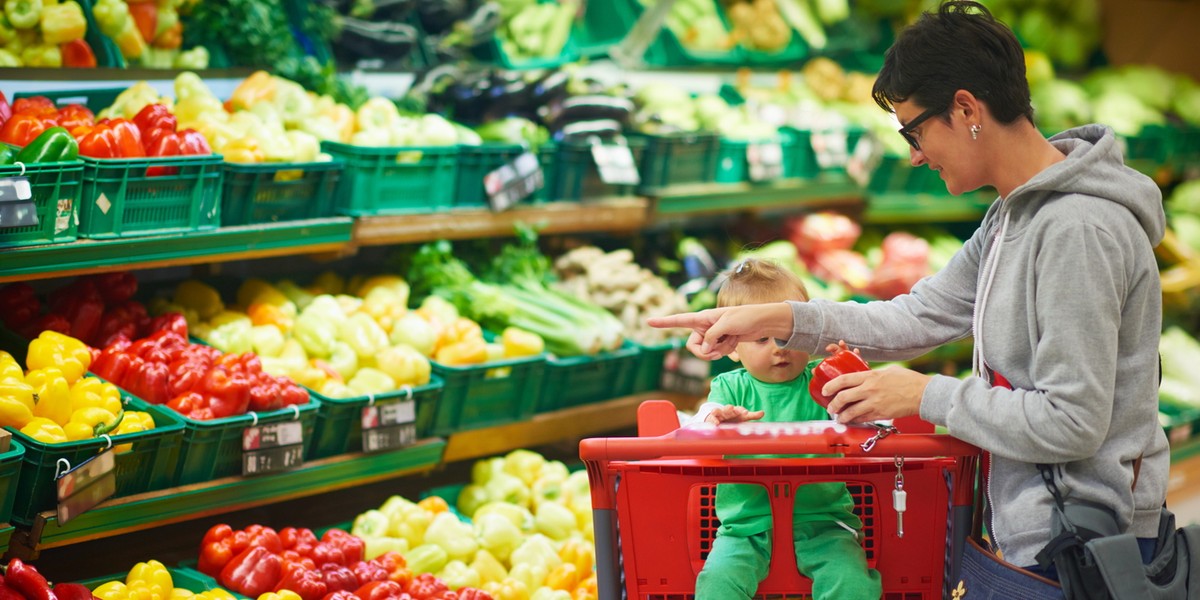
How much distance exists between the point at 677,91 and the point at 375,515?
2582 millimetres

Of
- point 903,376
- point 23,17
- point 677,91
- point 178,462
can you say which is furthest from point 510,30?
point 903,376

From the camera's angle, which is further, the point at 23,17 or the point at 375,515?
the point at 375,515

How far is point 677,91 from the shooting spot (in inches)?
213

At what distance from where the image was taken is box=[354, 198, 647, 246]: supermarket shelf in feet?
12.3

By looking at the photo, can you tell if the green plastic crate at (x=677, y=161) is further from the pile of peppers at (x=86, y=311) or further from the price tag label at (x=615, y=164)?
the pile of peppers at (x=86, y=311)

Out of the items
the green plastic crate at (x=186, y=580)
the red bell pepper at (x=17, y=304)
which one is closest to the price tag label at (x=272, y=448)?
the green plastic crate at (x=186, y=580)

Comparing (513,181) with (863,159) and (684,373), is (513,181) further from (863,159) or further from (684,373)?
(863,159)

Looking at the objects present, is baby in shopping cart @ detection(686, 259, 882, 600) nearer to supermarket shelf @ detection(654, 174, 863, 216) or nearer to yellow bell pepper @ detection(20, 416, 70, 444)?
yellow bell pepper @ detection(20, 416, 70, 444)

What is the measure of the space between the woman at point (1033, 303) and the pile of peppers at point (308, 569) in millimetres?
1445

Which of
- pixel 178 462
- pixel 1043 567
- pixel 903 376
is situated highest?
pixel 903 376

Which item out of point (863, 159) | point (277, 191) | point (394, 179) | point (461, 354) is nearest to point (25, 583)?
point (277, 191)

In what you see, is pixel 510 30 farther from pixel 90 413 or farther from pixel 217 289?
pixel 90 413

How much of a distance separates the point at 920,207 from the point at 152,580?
13.3 feet

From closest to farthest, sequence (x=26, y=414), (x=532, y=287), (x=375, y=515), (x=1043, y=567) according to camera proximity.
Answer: (x=1043, y=567) < (x=26, y=414) < (x=375, y=515) < (x=532, y=287)
